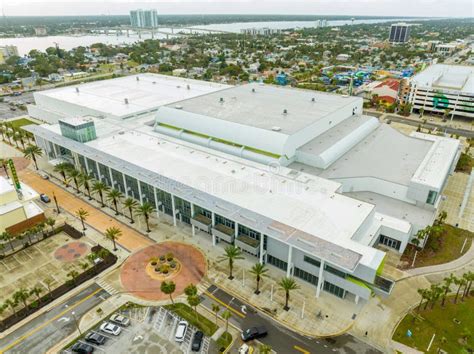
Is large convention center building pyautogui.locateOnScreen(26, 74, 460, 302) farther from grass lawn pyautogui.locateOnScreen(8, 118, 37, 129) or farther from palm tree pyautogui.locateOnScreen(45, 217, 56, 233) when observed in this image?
grass lawn pyautogui.locateOnScreen(8, 118, 37, 129)

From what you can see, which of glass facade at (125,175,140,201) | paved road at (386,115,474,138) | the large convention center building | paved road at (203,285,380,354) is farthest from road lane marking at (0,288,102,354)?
paved road at (386,115,474,138)

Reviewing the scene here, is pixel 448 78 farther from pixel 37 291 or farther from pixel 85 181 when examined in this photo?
pixel 37 291

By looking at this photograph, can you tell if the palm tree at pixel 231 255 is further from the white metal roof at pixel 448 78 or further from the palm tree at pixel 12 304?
the white metal roof at pixel 448 78

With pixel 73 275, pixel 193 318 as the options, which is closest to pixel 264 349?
pixel 193 318

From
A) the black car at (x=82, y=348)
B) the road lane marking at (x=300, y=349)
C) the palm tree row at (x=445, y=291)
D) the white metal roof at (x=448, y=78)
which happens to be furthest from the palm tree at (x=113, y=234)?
the white metal roof at (x=448, y=78)

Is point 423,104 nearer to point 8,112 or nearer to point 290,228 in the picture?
point 290,228

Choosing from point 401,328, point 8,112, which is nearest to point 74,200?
point 401,328
